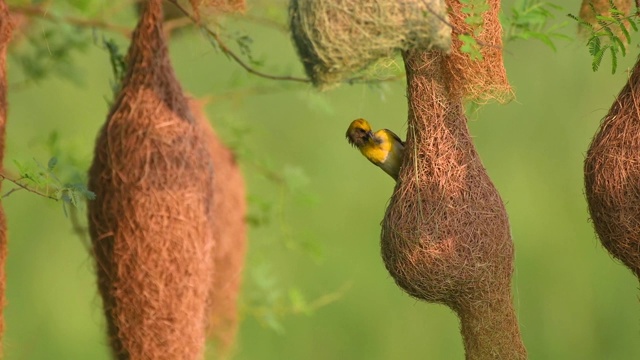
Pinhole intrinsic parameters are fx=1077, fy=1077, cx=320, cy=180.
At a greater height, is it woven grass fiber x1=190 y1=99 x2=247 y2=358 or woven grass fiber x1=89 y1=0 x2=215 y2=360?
woven grass fiber x1=89 y1=0 x2=215 y2=360

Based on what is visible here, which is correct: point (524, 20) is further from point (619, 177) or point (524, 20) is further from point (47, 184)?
point (47, 184)

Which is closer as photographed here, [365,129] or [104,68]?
[365,129]

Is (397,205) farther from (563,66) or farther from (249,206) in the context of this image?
(563,66)

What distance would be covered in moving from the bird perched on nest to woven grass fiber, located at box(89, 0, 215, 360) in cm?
43

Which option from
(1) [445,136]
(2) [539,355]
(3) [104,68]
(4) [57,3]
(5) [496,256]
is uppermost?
(1) [445,136]

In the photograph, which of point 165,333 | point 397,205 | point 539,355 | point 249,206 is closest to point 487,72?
point 397,205

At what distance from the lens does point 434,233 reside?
7.46 ft

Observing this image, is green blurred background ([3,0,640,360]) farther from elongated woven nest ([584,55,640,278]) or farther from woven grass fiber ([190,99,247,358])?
elongated woven nest ([584,55,640,278])

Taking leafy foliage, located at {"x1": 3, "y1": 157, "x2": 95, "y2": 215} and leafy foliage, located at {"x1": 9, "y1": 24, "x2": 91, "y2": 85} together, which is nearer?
leafy foliage, located at {"x1": 3, "y1": 157, "x2": 95, "y2": 215}

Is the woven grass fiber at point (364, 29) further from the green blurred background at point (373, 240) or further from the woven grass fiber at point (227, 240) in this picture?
the green blurred background at point (373, 240)

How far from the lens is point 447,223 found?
2277mm

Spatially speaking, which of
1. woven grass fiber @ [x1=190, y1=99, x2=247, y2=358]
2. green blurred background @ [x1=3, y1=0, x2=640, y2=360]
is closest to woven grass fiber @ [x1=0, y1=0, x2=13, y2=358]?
woven grass fiber @ [x1=190, y1=99, x2=247, y2=358]

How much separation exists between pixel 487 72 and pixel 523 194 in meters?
3.94

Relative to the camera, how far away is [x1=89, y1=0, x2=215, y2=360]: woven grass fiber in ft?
8.63
